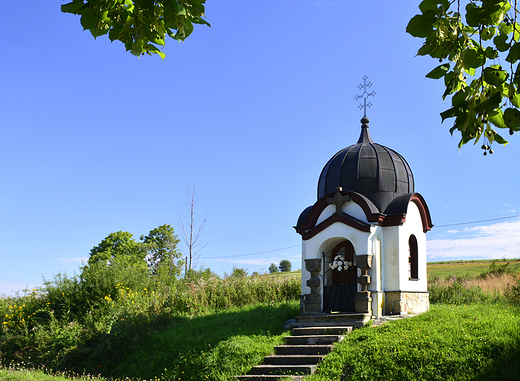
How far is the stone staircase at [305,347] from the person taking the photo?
31.1ft

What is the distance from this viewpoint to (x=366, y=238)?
12336 millimetres

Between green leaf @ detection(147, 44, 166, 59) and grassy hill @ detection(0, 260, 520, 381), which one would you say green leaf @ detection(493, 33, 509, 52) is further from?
grassy hill @ detection(0, 260, 520, 381)

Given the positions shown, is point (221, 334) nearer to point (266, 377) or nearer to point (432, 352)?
point (266, 377)

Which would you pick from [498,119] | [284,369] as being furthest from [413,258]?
[498,119]

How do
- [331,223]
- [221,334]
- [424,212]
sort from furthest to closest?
[424,212], [331,223], [221,334]

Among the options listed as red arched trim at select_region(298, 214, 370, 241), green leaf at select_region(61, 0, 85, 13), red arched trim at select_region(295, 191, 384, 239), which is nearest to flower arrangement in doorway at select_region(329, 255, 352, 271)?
red arched trim at select_region(298, 214, 370, 241)

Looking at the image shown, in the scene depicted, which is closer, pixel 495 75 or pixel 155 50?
pixel 495 75

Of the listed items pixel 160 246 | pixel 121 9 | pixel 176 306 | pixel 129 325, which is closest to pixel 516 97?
pixel 121 9

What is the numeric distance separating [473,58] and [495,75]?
0.21 metres

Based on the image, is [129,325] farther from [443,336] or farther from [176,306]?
[443,336]

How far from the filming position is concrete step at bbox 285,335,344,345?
10537 millimetres

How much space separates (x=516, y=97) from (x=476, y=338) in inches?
274

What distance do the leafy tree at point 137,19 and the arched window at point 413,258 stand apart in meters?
11.0

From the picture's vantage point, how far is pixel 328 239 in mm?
13047
